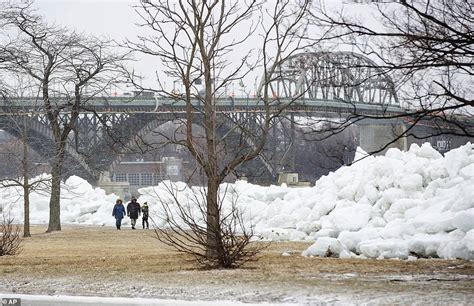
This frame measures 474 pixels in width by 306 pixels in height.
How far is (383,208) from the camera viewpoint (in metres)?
23.5

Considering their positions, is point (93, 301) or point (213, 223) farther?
point (213, 223)

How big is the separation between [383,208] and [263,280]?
1395cm

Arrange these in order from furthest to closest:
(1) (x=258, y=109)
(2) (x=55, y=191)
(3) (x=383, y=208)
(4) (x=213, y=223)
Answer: (1) (x=258, y=109), (2) (x=55, y=191), (3) (x=383, y=208), (4) (x=213, y=223)

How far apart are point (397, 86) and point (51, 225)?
79.1 ft

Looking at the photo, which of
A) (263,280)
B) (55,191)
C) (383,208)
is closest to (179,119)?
(263,280)

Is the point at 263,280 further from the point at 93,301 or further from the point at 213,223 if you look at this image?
the point at 93,301

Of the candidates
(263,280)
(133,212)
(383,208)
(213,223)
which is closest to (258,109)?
(133,212)

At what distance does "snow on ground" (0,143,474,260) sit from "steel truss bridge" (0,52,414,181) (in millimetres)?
1987

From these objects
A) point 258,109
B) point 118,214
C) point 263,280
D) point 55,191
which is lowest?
point 263,280

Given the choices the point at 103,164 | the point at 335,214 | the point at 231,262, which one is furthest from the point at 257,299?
the point at 103,164

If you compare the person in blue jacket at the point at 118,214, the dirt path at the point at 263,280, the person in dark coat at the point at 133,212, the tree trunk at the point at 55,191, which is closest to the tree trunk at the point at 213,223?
the dirt path at the point at 263,280

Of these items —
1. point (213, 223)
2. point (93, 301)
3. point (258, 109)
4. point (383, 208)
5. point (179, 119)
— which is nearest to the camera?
point (93, 301)

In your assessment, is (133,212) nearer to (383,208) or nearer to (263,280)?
(383,208)

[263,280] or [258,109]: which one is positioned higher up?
[258,109]
